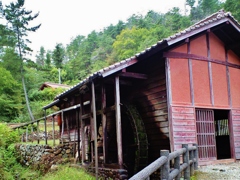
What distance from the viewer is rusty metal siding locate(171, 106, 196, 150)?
794cm

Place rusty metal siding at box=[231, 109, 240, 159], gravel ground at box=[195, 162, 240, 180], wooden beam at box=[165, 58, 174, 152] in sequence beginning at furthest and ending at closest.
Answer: rusty metal siding at box=[231, 109, 240, 159], wooden beam at box=[165, 58, 174, 152], gravel ground at box=[195, 162, 240, 180]

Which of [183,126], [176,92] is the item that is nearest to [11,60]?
[176,92]

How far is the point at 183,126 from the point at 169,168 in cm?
350

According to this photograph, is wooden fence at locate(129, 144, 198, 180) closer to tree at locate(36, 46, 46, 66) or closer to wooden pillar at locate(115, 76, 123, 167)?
wooden pillar at locate(115, 76, 123, 167)

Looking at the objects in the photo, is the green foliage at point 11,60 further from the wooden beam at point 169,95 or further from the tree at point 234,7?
the tree at point 234,7

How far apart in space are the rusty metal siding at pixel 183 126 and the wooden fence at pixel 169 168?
18.4 inches

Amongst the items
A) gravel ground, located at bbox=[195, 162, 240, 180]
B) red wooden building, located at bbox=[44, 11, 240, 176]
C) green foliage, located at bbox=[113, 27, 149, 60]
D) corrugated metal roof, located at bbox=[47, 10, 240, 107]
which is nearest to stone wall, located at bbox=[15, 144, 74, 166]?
red wooden building, located at bbox=[44, 11, 240, 176]

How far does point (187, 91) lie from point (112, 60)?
3327 cm

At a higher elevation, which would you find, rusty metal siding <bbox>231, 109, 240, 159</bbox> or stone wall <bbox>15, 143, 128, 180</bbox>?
rusty metal siding <bbox>231, 109, 240, 159</bbox>

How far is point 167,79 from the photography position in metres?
8.20

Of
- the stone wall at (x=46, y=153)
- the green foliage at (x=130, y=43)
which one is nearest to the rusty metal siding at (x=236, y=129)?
the stone wall at (x=46, y=153)

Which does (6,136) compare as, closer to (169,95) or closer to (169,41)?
(169,95)

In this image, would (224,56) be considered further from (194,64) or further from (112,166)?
(112,166)

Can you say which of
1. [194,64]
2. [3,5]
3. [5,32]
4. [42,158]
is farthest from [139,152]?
[3,5]
